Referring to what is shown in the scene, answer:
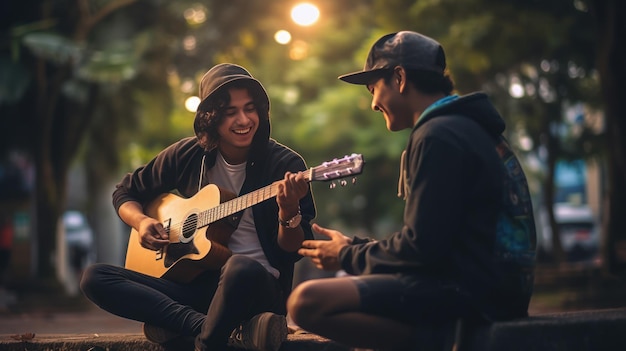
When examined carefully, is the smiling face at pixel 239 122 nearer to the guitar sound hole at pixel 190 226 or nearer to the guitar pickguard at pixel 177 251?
the guitar sound hole at pixel 190 226

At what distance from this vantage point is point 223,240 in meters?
5.54

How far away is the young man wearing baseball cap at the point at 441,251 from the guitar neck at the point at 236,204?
775 millimetres

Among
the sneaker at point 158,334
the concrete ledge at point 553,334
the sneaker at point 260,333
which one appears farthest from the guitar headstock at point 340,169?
the sneaker at point 158,334

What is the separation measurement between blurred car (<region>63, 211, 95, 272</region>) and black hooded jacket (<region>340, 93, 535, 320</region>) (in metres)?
28.3

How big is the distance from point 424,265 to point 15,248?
23.9 m

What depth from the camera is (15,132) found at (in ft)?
56.4

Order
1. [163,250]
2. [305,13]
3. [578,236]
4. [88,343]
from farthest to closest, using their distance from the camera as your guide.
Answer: [578,236] < [305,13] < [88,343] < [163,250]

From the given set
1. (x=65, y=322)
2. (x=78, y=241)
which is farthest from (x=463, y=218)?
(x=78, y=241)

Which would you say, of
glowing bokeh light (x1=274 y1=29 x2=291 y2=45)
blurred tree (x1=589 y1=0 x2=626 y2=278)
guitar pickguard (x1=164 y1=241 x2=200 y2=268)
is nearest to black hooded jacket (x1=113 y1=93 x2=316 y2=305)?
guitar pickguard (x1=164 y1=241 x2=200 y2=268)

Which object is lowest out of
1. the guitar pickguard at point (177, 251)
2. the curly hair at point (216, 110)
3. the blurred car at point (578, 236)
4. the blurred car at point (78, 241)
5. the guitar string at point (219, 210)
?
the blurred car at point (578, 236)

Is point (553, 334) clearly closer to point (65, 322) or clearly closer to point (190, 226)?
point (190, 226)

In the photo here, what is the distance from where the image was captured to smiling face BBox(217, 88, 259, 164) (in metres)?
5.61

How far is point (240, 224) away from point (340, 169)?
3.06 feet

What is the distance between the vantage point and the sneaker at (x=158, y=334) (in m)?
5.44
